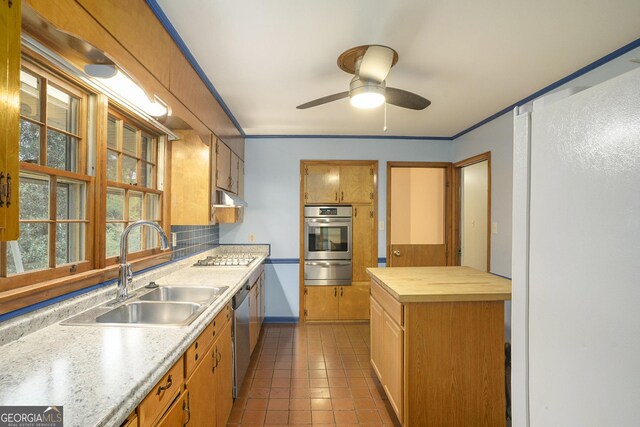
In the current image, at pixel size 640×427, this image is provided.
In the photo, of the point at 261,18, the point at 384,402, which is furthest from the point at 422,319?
the point at 261,18

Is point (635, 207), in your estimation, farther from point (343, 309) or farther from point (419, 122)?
point (343, 309)

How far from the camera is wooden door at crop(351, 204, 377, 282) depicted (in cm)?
416

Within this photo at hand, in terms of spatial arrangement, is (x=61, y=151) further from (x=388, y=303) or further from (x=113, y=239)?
(x=388, y=303)

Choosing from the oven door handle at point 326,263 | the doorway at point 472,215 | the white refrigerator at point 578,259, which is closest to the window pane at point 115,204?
the white refrigerator at point 578,259

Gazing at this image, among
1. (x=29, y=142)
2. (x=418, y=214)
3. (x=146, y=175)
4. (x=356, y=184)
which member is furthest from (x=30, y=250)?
(x=418, y=214)

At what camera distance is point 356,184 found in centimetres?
416

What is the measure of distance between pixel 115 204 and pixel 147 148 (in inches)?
24.3

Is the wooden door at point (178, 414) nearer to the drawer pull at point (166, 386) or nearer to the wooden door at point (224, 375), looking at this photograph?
the drawer pull at point (166, 386)

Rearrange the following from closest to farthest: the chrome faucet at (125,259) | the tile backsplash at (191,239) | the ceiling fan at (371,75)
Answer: the chrome faucet at (125,259)
the ceiling fan at (371,75)
the tile backsplash at (191,239)

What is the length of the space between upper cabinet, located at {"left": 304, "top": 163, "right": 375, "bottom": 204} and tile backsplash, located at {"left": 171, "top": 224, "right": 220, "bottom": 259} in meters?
1.27

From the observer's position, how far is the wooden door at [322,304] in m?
4.13

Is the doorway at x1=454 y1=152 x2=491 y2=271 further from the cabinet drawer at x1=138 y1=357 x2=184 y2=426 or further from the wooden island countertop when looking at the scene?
the cabinet drawer at x1=138 y1=357 x2=184 y2=426

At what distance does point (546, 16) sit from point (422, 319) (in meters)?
1.78

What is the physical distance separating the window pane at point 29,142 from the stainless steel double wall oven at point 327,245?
9.69ft
